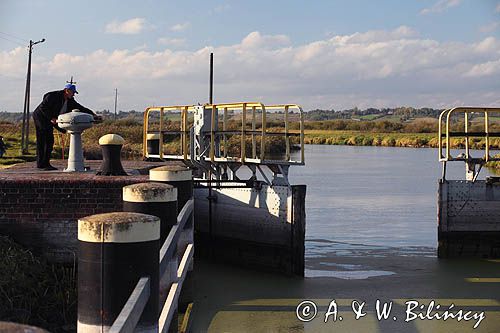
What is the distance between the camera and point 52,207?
10.2 metres

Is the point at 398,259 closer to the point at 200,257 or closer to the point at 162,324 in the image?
the point at 200,257

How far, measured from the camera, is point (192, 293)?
10.8 meters

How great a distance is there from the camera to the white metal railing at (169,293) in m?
4.34

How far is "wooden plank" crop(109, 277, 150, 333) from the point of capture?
421 centimetres

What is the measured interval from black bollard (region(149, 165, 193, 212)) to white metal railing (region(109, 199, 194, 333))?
0.40ft

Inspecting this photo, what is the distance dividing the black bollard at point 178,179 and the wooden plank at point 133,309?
456 centimetres

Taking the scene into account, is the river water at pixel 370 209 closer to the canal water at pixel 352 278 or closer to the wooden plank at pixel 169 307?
the canal water at pixel 352 278

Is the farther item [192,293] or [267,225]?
[267,225]

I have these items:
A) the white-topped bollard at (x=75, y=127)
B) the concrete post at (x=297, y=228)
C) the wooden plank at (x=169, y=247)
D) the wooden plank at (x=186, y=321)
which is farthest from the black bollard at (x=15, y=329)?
the concrete post at (x=297, y=228)

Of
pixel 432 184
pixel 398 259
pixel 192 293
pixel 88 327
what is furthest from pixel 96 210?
pixel 432 184

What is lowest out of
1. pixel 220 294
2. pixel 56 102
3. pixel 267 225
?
pixel 220 294

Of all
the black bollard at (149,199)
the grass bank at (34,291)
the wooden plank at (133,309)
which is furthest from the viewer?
the grass bank at (34,291)

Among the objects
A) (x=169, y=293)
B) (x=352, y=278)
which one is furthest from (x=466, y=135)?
(x=169, y=293)

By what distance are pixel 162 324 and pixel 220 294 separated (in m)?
5.05
